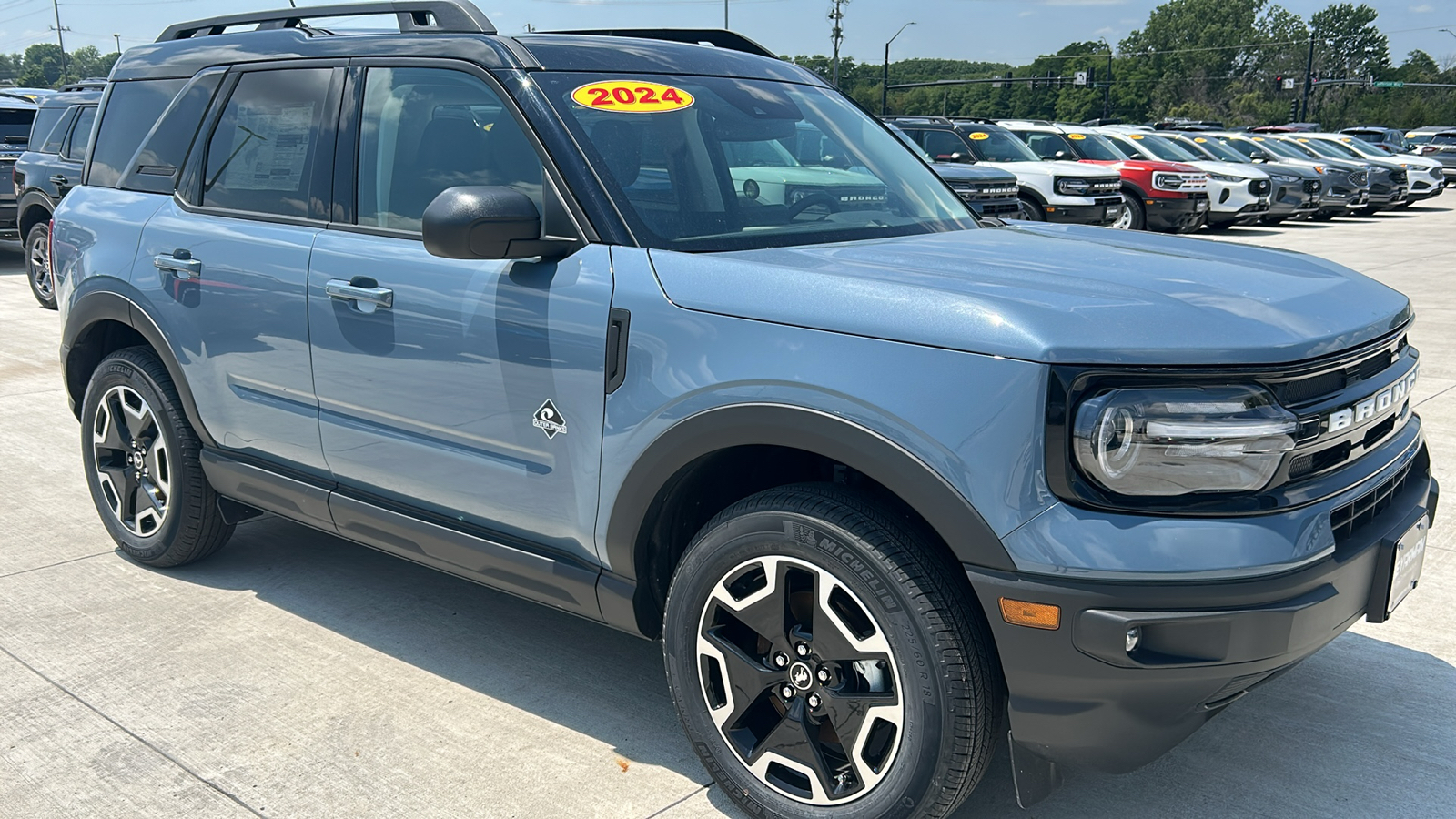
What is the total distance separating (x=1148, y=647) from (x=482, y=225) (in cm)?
174

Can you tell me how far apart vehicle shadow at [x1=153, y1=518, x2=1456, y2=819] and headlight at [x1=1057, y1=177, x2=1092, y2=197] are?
42.6 ft

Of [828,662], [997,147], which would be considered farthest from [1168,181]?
[828,662]

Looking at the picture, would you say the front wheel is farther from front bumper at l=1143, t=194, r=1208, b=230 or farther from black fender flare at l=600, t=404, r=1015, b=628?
front bumper at l=1143, t=194, r=1208, b=230

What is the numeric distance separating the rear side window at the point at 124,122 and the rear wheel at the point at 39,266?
23.6 feet

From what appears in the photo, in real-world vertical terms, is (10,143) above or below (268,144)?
below

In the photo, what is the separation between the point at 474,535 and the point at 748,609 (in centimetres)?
94

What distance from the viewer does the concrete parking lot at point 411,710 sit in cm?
297

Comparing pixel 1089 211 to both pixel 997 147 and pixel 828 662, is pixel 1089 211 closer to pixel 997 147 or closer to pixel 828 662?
pixel 997 147

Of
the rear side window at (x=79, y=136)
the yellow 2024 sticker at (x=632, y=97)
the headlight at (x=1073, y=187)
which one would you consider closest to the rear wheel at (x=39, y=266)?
the rear side window at (x=79, y=136)

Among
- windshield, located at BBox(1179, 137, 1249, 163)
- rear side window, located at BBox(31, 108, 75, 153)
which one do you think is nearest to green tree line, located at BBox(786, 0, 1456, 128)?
windshield, located at BBox(1179, 137, 1249, 163)

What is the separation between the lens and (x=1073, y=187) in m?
16.2

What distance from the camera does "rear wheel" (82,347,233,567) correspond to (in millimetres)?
4266

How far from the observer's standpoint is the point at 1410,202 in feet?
91.8

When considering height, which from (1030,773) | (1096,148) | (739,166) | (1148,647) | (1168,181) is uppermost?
(739,166)
